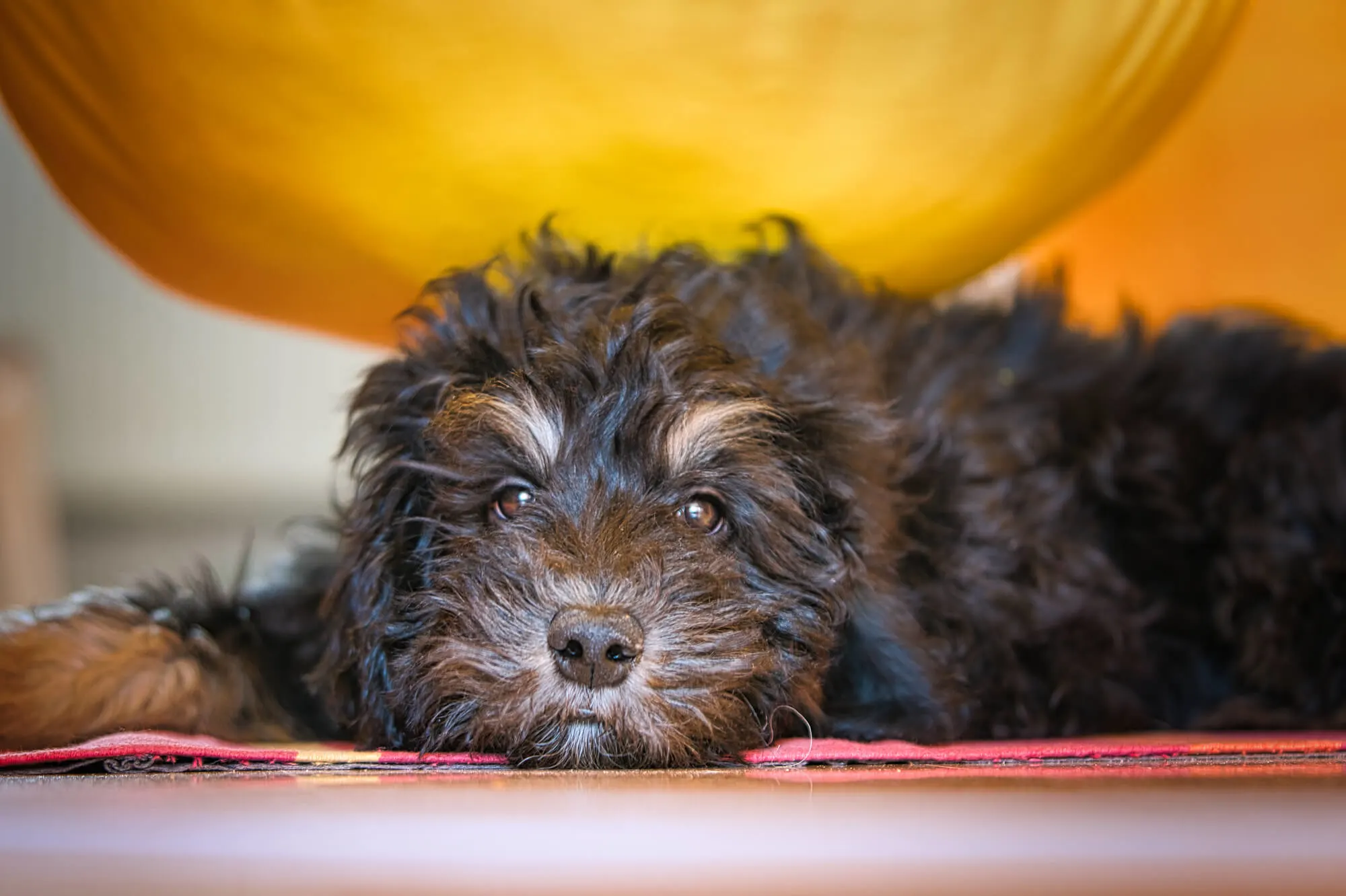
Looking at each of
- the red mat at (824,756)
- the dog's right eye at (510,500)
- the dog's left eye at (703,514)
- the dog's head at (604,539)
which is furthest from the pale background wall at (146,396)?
the red mat at (824,756)

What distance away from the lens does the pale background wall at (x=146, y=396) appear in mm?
7754

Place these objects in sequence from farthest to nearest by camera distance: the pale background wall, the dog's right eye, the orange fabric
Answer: the pale background wall, the orange fabric, the dog's right eye

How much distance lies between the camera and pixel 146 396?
7883mm

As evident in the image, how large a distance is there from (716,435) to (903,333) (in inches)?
36.8

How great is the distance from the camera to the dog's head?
6.39ft

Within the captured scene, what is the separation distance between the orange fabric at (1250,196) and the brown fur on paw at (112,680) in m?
2.46

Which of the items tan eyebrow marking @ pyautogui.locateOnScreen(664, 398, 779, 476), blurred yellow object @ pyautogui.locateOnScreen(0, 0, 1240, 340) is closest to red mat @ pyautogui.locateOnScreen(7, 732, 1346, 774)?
tan eyebrow marking @ pyautogui.locateOnScreen(664, 398, 779, 476)

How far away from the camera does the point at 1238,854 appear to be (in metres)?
0.94

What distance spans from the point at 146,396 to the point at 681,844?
761cm

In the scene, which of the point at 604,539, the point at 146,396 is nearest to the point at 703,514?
the point at 604,539

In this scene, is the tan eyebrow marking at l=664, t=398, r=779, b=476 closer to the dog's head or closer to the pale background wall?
the dog's head

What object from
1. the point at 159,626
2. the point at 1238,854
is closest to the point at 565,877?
the point at 1238,854

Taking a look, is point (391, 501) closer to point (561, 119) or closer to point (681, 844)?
point (561, 119)

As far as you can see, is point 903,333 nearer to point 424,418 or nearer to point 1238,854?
point 424,418
